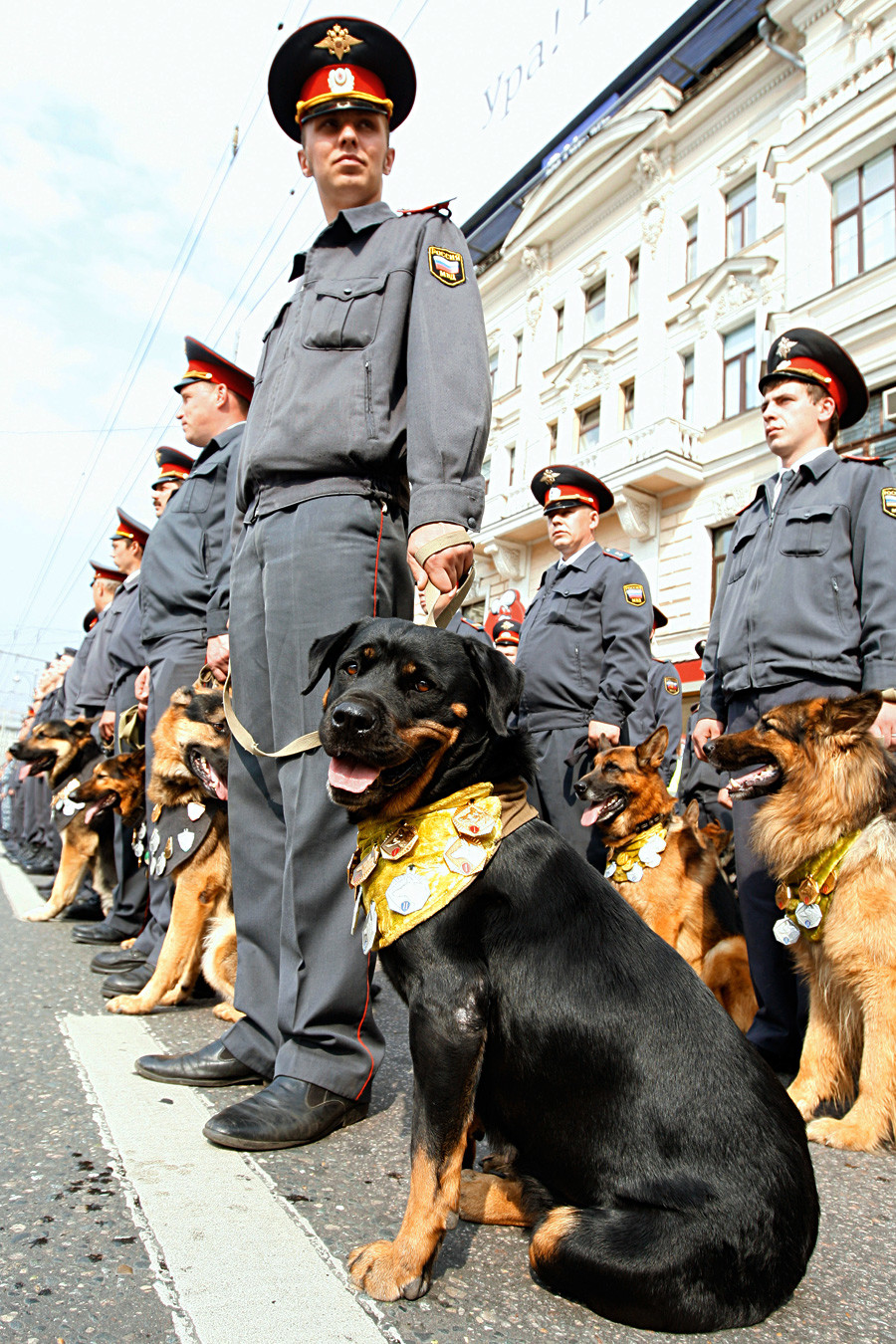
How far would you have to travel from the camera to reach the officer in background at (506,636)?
9.48 m

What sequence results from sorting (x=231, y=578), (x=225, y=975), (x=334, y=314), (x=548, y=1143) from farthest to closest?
(x=225, y=975) < (x=231, y=578) < (x=334, y=314) < (x=548, y=1143)

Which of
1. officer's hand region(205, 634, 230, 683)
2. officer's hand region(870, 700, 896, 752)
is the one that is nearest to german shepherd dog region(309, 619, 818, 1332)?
officer's hand region(205, 634, 230, 683)

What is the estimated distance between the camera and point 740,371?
1883 cm

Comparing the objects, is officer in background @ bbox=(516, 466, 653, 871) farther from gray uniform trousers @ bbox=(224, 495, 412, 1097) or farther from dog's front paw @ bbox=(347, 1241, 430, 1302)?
dog's front paw @ bbox=(347, 1241, 430, 1302)

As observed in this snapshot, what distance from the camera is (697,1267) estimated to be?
5.10 ft

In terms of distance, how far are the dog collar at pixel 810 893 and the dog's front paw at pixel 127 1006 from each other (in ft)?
8.84

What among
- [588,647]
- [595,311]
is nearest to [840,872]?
[588,647]

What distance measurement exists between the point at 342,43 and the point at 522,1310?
144 inches

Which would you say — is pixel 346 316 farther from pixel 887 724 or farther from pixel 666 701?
pixel 666 701

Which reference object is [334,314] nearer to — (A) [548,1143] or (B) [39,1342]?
(A) [548,1143]

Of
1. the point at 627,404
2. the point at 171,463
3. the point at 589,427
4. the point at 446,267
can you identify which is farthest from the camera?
the point at 589,427

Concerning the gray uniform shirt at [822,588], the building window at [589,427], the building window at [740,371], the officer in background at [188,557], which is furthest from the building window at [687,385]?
the gray uniform shirt at [822,588]

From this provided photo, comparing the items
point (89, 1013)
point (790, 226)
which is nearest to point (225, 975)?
point (89, 1013)

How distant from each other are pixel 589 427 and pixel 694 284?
4845 millimetres
